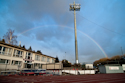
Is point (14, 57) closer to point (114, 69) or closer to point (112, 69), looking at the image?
point (112, 69)

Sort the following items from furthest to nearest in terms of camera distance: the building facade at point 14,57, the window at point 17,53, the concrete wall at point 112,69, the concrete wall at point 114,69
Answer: the concrete wall at point 114,69
the concrete wall at point 112,69
the window at point 17,53
the building facade at point 14,57

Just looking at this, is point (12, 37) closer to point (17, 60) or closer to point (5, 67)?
point (17, 60)

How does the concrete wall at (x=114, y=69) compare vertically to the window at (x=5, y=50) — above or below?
below

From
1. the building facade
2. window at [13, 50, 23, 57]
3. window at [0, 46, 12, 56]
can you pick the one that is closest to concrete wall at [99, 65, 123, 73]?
the building facade

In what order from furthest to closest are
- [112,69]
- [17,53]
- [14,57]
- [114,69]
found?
[114,69]
[112,69]
[17,53]
[14,57]

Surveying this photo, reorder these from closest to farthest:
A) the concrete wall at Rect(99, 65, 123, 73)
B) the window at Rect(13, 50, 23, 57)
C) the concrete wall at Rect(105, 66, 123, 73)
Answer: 1. the window at Rect(13, 50, 23, 57)
2. the concrete wall at Rect(99, 65, 123, 73)
3. the concrete wall at Rect(105, 66, 123, 73)

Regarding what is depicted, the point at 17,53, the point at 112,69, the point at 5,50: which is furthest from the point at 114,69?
the point at 5,50

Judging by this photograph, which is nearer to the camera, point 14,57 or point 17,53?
point 14,57

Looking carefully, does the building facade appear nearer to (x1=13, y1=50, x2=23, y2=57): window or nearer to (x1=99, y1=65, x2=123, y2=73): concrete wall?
(x1=13, y1=50, x2=23, y2=57): window

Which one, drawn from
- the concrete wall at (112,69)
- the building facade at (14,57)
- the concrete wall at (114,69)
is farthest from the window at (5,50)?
the concrete wall at (114,69)

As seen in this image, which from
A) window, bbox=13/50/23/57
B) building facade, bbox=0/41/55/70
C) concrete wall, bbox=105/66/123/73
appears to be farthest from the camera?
concrete wall, bbox=105/66/123/73

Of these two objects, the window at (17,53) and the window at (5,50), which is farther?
the window at (17,53)

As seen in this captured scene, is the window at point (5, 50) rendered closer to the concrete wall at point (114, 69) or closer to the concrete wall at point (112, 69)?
the concrete wall at point (112, 69)

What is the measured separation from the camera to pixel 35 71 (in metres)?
21.2
